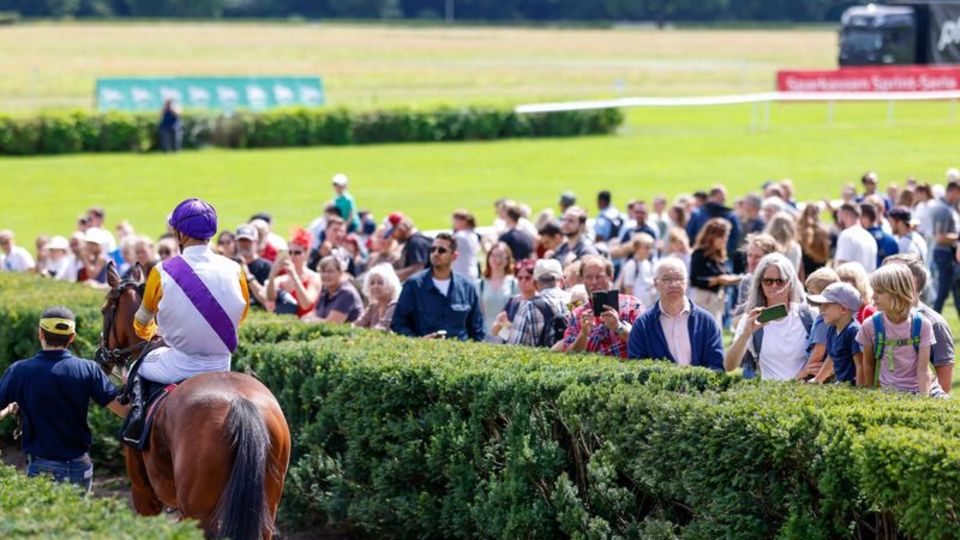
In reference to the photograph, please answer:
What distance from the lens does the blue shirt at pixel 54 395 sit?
736cm

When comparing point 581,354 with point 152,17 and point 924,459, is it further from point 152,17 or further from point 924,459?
point 152,17

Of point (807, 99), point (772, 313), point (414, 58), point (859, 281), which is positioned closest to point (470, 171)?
point (807, 99)

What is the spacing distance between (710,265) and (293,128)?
22858mm

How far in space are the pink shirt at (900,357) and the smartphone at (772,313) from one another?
57 centimetres

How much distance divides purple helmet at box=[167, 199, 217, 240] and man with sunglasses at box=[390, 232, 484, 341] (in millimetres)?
3016

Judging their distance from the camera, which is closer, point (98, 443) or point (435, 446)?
point (435, 446)

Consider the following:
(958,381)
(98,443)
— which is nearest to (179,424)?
(98,443)

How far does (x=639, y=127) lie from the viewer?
126 ft

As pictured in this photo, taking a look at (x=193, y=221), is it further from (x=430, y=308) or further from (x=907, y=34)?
(x=907, y=34)

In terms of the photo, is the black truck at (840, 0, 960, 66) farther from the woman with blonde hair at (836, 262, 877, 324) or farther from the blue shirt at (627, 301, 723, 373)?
the blue shirt at (627, 301, 723, 373)

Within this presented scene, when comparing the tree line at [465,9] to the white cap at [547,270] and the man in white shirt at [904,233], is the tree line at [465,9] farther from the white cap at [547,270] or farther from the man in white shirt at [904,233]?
the white cap at [547,270]

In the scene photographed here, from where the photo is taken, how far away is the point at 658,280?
7781mm

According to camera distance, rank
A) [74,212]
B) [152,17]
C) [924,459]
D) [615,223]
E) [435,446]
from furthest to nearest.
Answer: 1. [152,17]
2. [74,212]
3. [615,223]
4. [435,446]
5. [924,459]

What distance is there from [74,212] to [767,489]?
2164cm
